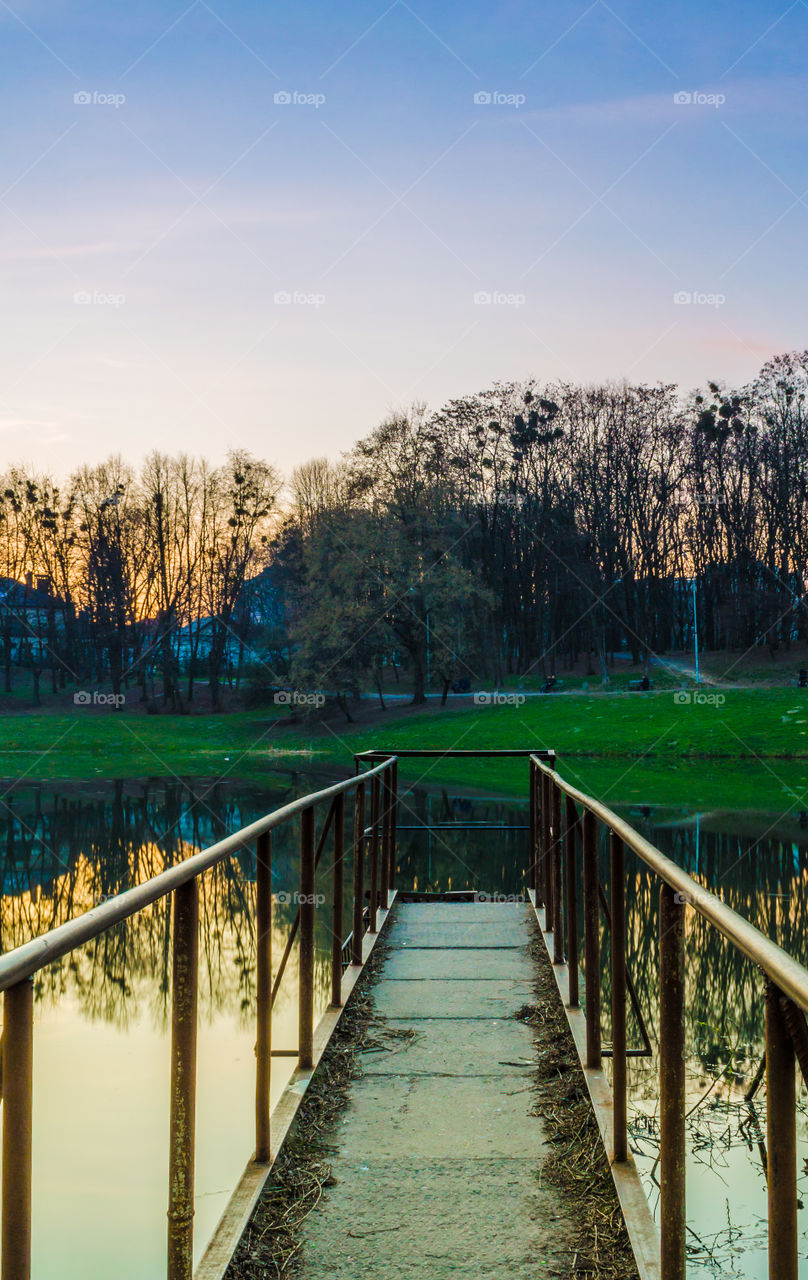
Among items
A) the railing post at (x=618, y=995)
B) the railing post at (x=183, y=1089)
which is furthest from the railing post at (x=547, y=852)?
the railing post at (x=183, y=1089)

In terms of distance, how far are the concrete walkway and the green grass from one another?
16.1m

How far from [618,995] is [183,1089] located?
1.62 metres

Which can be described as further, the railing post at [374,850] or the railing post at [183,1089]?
the railing post at [374,850]

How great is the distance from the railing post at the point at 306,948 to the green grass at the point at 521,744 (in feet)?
56.5

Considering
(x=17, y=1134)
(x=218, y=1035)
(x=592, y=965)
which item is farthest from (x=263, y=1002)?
(x=218, y=1035)

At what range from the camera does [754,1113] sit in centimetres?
558

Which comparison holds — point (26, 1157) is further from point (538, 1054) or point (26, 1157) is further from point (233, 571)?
point (233, 571)

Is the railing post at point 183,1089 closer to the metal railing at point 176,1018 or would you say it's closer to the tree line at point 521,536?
the metal railing at point 176,1018

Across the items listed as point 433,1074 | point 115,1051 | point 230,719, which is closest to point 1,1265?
point 433,1074

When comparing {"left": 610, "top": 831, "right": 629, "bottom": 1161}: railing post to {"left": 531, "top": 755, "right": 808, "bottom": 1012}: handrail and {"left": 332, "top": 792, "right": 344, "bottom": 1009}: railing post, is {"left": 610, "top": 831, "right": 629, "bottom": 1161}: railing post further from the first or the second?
{"left": 332, "top": 792, "right": 344, "bottom": 1009}: railing post

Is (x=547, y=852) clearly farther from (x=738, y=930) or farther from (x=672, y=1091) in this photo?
(x=738, y=930)

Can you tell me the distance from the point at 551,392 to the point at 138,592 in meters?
23.5

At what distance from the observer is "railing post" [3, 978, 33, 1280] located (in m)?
1.52

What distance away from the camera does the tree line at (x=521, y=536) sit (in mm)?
51188
